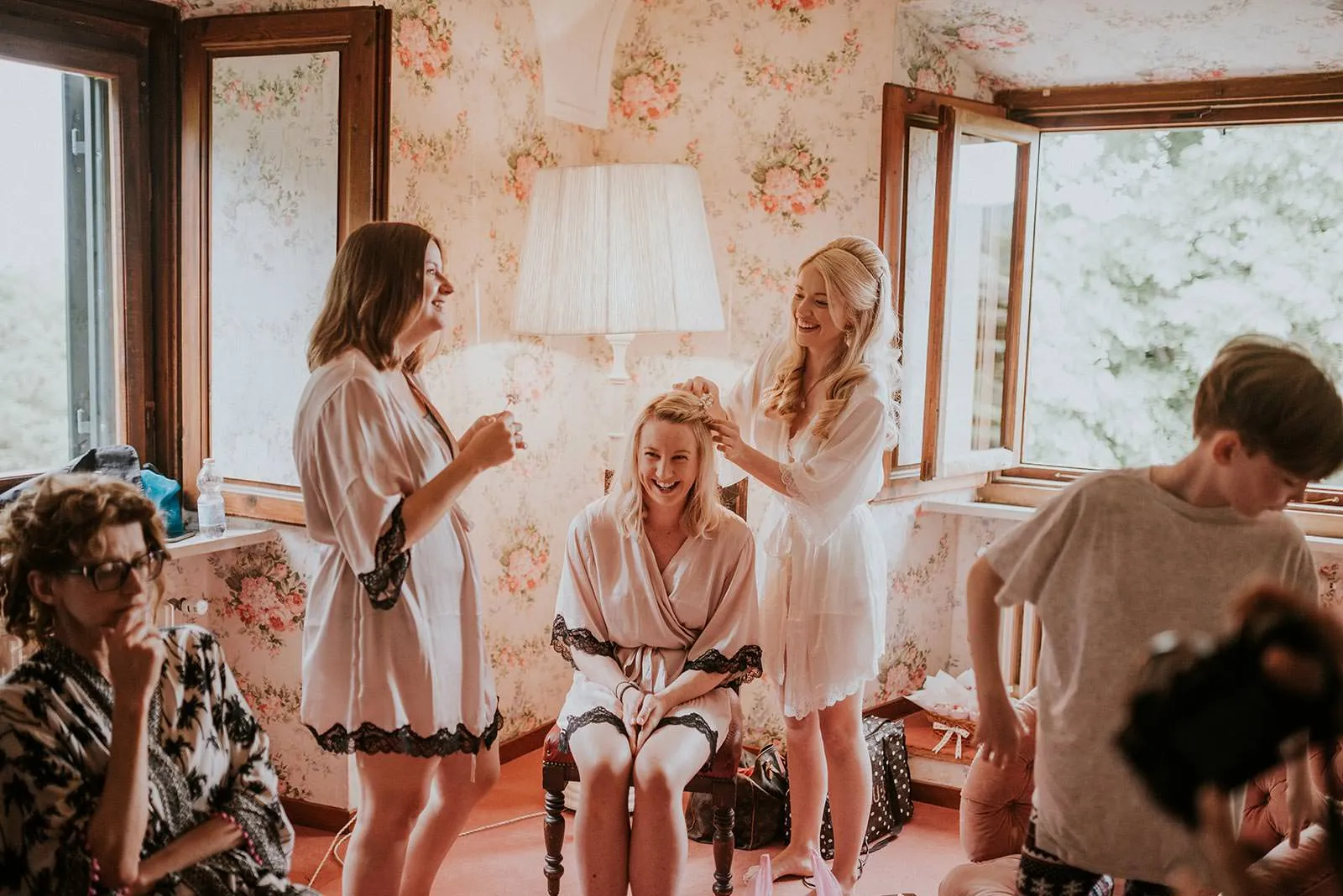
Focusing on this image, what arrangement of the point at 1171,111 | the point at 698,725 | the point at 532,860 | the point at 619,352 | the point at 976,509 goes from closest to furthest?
the point at 698,725, the point at 532,860, the point at 619,352, the point at 1171,111, the point at 976,509

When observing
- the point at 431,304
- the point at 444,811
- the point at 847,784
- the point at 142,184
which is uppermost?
the point at 142,184

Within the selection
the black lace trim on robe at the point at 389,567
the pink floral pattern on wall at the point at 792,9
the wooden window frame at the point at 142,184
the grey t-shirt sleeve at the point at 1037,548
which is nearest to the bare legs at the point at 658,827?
the black lace trim on robe at the point at 389,567

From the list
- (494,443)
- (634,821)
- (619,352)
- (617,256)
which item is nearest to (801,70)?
(617,256)

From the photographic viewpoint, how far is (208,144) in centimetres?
287

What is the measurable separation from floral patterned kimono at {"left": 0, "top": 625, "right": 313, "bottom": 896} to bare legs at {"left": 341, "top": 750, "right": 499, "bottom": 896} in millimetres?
285

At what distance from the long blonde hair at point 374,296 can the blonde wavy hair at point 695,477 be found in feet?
2.41

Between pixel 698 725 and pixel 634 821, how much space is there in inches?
9.3

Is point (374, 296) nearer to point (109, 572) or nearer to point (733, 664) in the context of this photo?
point (109, 572)

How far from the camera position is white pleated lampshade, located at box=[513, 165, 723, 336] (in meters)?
3.05

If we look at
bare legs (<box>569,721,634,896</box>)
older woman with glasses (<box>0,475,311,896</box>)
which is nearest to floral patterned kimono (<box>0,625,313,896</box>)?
older woman with glasses (<box>0,475,311,896</box>)

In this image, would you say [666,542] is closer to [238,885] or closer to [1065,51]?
[238,885]

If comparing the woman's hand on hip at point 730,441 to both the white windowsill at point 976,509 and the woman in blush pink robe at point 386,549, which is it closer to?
the woman in blush pink robe at point 386,549

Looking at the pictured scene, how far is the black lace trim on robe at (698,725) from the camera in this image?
7.86ft

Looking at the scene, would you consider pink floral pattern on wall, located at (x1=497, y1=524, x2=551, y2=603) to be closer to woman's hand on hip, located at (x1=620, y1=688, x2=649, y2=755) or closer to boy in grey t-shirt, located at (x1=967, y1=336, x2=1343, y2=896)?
woman's hand on hip, located at (x1=620, y1=688, x2=649, y2=755)
